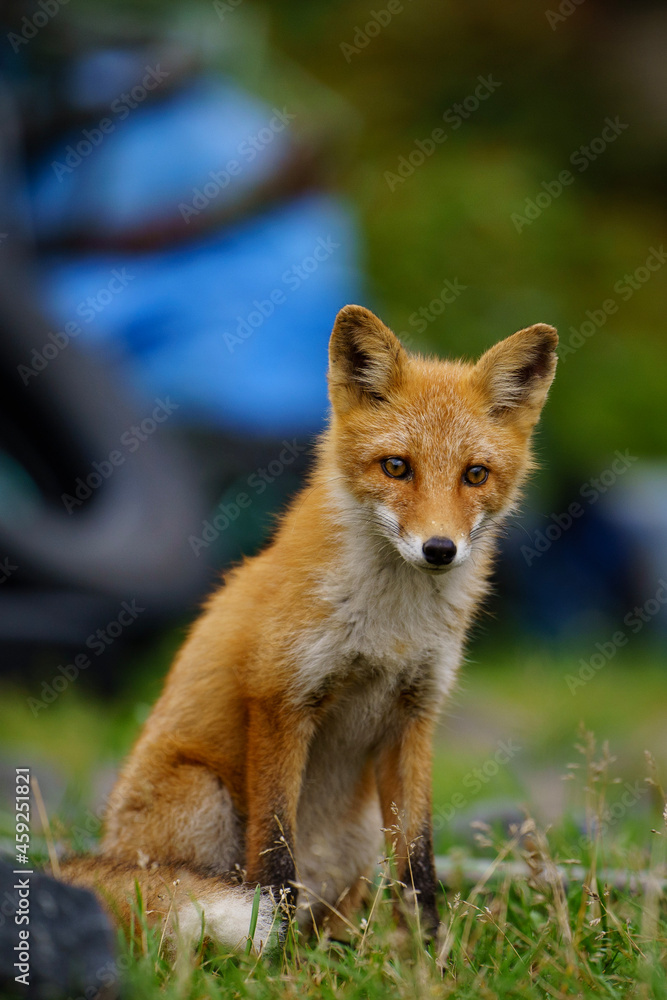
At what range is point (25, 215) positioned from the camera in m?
A: 8.95

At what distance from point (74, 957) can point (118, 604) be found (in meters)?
4.90

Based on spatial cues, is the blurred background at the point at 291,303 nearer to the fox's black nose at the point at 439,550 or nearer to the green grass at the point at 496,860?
the green grass at the point at 496,860

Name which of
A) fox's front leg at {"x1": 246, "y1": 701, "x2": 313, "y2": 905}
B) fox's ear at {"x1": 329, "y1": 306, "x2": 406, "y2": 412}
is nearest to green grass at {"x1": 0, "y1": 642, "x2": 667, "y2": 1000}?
Answer: fox's front leg at {"x1": 246, "y1": 701, "x2": 313, "y2": 905}

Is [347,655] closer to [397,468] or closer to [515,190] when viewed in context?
[397,468]

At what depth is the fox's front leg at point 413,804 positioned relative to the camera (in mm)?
3438

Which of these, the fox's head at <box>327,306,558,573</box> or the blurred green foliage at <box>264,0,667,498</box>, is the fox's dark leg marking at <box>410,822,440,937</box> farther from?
the blurred green foliage at <box>264,0,667,498</box>

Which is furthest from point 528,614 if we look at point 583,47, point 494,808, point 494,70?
point 583,47

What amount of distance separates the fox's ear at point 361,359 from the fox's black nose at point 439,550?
71 centimetres

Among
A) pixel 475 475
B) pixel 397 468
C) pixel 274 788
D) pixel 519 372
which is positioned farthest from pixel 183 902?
pixel 519 372

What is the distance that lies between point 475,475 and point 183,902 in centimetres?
163

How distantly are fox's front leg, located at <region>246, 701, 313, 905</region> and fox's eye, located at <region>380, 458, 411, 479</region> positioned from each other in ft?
2.84

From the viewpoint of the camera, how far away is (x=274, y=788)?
335 cm

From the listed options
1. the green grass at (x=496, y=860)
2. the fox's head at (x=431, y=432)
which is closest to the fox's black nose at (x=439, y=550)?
the fox's head at (x=431, y=432)

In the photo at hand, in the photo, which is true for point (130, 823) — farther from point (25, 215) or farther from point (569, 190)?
point (569, 190)
